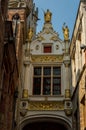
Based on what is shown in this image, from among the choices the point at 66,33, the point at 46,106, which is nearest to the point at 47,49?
the point at 66,33

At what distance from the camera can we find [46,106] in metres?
18.8

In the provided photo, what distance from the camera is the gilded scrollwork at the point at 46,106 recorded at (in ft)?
61.2

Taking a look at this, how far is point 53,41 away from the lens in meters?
21.6

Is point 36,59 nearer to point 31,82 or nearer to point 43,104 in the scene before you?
point 31,82

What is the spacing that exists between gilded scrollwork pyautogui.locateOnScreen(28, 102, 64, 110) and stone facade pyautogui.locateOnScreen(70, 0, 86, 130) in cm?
98

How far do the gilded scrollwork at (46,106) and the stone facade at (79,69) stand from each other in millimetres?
979

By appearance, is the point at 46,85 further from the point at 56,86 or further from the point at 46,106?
the point at 46,106

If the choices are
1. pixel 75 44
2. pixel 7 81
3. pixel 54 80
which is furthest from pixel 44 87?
pixel 7 81

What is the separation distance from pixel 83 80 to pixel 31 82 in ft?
17.4

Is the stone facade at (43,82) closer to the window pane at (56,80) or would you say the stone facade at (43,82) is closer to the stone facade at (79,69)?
the window pane at (56,80)

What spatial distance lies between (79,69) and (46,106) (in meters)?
3.29

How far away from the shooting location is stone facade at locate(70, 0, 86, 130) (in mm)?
15570

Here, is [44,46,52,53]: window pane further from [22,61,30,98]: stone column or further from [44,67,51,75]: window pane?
[22,61,30,98]: stone column

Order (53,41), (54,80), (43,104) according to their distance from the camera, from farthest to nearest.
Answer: (53,41) → (54,80) → (43,104)
